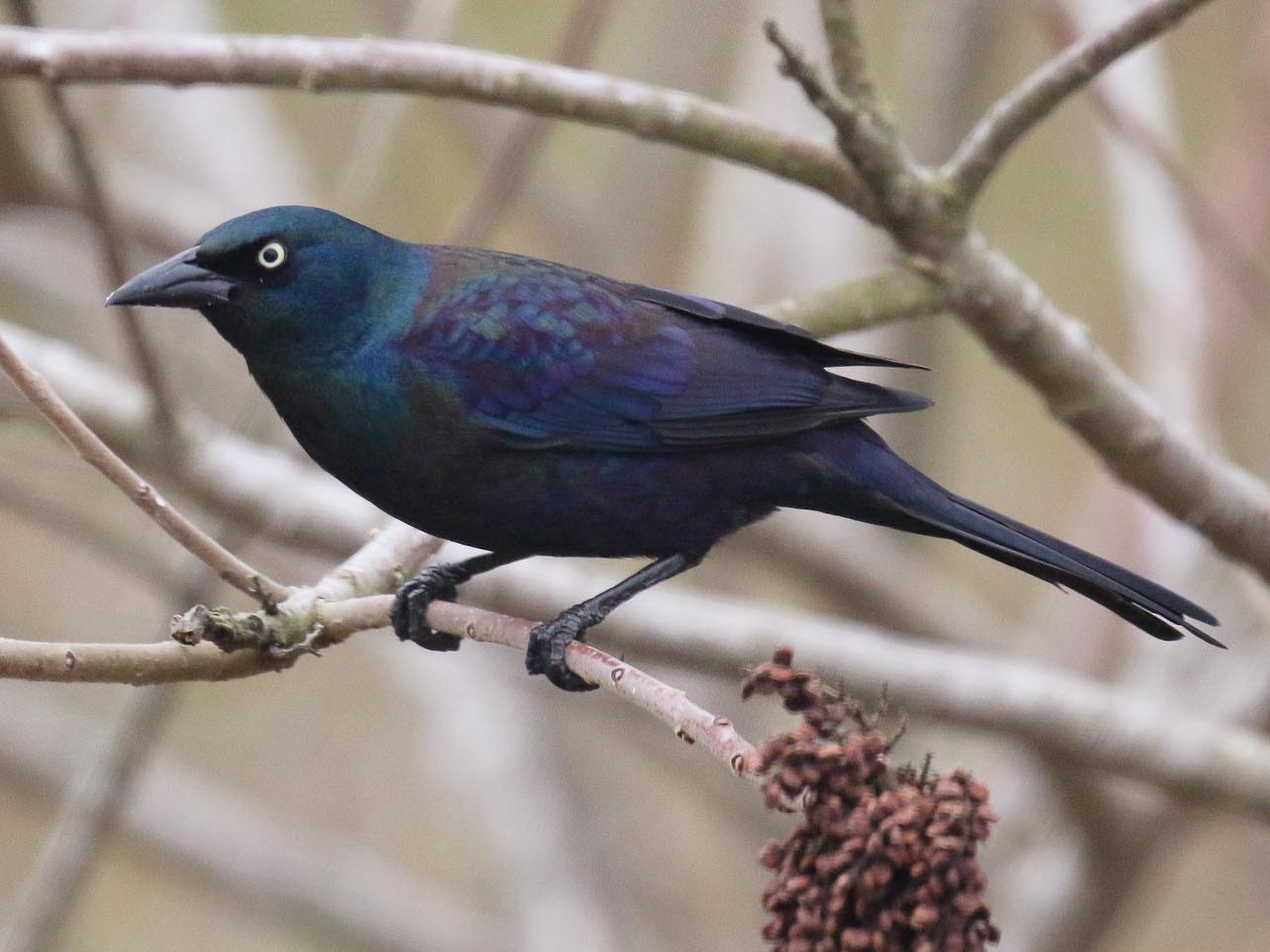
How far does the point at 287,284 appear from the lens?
3736 millimetres

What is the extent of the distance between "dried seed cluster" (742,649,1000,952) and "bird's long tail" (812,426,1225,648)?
50.6 inches

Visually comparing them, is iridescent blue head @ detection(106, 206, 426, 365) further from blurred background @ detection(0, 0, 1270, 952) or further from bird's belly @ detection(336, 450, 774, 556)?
blurred background @ detection(0, 0, 1270, 952)

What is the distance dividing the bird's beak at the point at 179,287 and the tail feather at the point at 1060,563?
1581 millimetres

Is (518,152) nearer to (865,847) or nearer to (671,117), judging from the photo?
(671,117)

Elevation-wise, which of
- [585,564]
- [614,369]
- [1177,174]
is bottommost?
[614,369]

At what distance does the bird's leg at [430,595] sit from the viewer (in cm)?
354

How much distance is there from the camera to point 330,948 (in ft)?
25.8

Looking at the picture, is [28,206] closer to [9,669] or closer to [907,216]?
[907,216]

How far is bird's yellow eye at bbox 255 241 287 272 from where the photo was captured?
3684 mm

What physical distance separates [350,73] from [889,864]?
2.34 metres

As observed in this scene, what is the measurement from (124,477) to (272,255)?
0.94m

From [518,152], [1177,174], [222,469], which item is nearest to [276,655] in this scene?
[222,469]

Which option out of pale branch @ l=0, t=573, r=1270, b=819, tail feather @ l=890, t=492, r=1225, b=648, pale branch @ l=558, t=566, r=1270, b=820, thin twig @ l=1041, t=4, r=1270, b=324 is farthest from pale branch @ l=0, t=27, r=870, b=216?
thin twig @ l=1041, t=4, r=1270, b=324

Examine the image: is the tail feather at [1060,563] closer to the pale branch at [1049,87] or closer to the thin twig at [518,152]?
the pale branch at [1049,87]
